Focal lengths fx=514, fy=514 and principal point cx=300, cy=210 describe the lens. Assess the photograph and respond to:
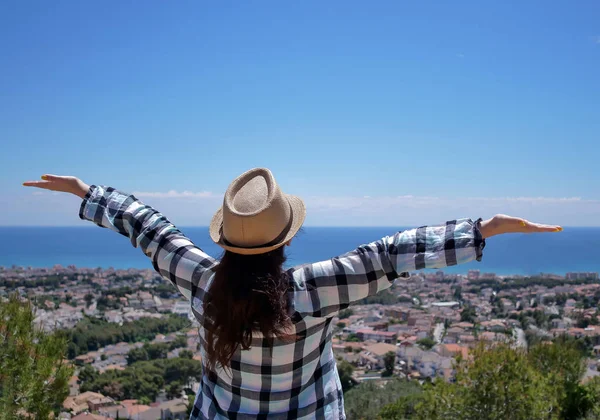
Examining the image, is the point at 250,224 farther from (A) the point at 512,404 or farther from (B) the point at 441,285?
(B) the point at 441,285

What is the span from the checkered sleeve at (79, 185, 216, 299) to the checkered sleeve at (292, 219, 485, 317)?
245mm

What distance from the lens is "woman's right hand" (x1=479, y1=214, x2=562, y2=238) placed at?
96cm

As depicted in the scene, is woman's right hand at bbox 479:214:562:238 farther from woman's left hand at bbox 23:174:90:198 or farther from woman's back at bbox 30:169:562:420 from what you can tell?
woman's left hand at bbox 23:174:90:198

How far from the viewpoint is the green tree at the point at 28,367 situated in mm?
4129

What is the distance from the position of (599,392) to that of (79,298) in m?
35.6

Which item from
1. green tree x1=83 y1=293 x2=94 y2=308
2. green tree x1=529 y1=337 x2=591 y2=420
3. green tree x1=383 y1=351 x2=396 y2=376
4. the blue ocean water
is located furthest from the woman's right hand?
the blue ocean water

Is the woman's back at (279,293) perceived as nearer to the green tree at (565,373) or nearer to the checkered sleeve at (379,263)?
the checkered sleeve at (379,263)

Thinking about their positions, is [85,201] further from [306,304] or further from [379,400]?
[379,400]

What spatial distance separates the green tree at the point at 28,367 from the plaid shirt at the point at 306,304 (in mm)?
3599

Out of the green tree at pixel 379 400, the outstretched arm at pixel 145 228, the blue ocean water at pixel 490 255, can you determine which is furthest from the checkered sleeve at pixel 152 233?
the blue ocean water at pixel 490 255

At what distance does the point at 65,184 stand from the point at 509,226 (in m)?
1.09

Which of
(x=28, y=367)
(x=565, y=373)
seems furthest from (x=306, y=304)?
(x=565, y=373)

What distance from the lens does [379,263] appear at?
3.17ft

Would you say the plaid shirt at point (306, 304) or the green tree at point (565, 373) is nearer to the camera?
the plaid shirt at point (306, 304)
